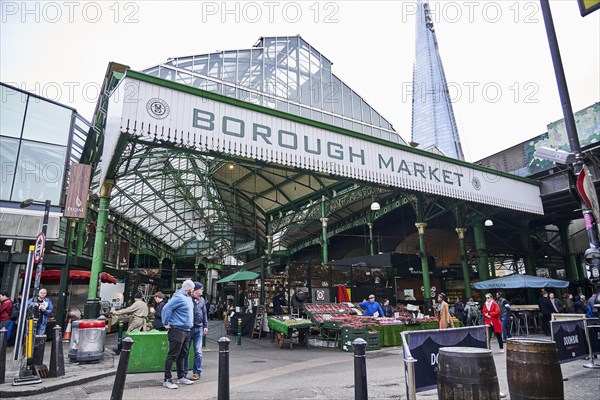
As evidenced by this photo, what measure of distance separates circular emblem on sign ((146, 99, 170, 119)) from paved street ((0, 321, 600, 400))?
5.85 m

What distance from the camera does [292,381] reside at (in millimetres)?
7094

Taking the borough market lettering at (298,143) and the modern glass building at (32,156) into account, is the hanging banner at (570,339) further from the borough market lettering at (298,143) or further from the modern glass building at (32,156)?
the modern glass building at (32,156)

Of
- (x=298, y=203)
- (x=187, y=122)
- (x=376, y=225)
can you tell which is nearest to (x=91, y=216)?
(x=298, y=203)

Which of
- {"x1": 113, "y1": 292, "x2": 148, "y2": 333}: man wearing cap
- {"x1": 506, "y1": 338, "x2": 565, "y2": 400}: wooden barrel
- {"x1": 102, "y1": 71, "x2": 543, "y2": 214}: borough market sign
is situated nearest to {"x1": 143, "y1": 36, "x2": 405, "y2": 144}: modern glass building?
{"x1": 102, "y1": 71, "x2": 543, "y2": 214}: borough market sign

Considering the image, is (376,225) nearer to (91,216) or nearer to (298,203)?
(298,203)

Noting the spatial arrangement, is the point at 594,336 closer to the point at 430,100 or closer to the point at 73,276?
the point at 73,276

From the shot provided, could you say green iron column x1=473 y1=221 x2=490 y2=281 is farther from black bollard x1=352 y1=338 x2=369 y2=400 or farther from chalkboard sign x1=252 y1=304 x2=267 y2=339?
black bollard x1=352 y1=338 x2=369 y2=400

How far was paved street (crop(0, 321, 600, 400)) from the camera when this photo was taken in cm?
607

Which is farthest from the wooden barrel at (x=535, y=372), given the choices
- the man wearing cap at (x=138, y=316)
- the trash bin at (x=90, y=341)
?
the man wearing cap at (x=138, y=316)

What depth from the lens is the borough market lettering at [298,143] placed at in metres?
10.1

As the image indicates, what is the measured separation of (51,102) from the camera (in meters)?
17.0

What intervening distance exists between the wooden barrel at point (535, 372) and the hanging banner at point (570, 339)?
3039 millimetres

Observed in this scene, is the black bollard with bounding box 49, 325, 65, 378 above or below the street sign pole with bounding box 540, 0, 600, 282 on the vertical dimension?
below

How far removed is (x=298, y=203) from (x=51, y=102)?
13530 mm
